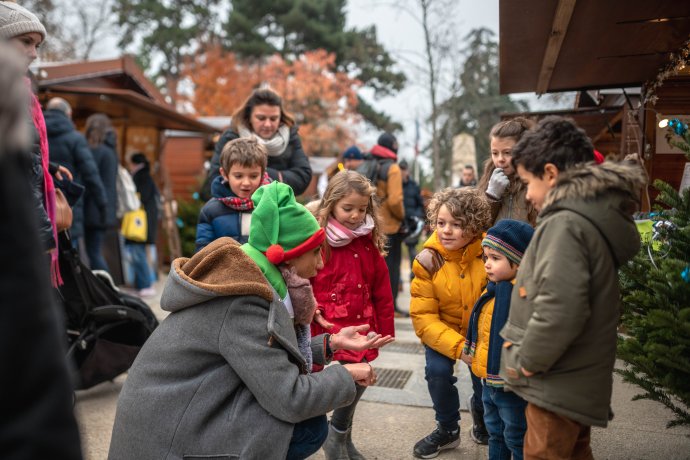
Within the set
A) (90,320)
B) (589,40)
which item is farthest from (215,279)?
(589,40)

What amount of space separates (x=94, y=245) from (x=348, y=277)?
4.42 m

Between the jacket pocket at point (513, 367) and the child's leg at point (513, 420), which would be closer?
the jacket pocket at point (513, 367)

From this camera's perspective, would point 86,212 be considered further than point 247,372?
Yes

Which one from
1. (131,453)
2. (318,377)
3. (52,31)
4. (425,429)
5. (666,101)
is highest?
(52,31)

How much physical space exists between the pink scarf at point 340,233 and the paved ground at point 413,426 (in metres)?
1.22

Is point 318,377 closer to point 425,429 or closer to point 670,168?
point 425,429

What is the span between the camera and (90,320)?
13.9ft

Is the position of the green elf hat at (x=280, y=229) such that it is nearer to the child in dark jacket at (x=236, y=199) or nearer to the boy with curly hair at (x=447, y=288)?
the boy with curly hair at (x=447, y=288)

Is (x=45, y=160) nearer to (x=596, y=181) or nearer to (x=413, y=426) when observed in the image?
(x=413, y=426)

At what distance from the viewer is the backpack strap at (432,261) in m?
3.55

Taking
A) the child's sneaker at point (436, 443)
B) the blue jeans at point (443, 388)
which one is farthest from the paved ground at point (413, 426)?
the blue jeans at point (443, 388)

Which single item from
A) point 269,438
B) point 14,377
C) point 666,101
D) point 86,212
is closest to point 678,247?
point 269,438

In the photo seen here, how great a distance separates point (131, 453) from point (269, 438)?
50cm

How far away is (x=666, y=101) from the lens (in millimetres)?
4660
